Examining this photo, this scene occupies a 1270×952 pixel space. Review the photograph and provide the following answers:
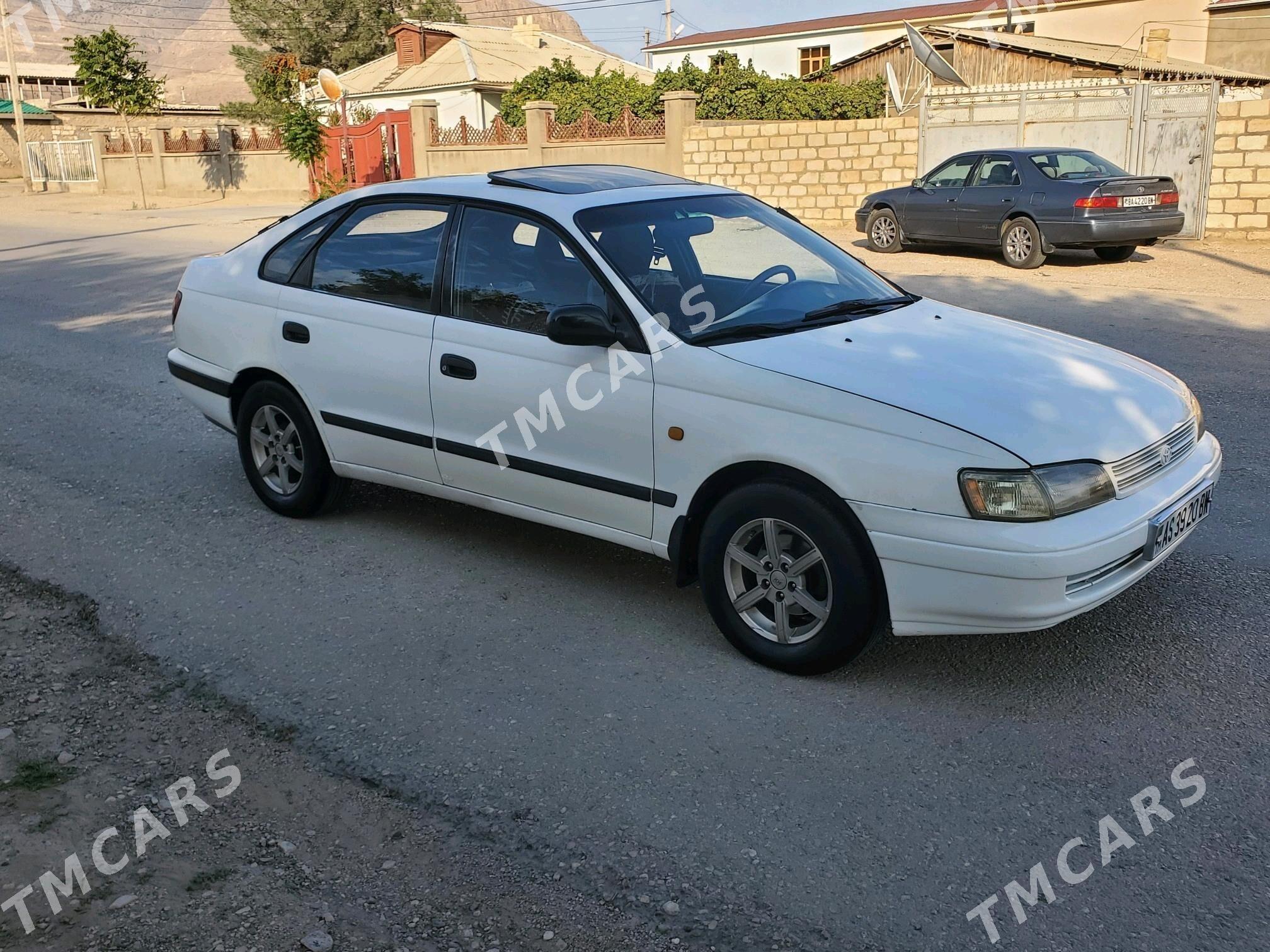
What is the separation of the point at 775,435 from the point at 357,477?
237 centimetres

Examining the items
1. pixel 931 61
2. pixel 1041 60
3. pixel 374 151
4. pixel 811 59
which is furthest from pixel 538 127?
pixel 811 59

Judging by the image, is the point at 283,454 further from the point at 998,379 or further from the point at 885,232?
the point at 885,232

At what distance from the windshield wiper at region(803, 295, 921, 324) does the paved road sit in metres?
0.95

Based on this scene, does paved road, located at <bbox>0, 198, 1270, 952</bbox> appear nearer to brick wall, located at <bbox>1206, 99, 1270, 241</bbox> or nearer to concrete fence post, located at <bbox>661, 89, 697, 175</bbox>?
brick wall, located at <bbox>1206, 99, 1270, 241</bbox>

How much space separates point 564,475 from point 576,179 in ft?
4.80

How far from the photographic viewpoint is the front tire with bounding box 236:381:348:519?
573 centimetres

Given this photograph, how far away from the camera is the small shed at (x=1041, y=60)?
101 feet

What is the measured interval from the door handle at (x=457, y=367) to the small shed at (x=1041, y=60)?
2911cm

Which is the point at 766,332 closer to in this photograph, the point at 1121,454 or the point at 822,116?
the point at 1121,454

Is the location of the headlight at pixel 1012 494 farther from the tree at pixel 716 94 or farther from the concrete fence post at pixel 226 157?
the concrete fence post at pixel 226 157

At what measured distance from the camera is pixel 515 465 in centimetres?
486

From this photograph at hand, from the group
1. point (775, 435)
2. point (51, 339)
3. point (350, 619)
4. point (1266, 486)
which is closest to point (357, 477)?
point (350, 619)

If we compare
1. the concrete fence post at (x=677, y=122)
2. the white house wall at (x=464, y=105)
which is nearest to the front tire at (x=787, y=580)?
the concrete fence post at (x=677, y=122)

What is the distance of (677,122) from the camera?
24547 millimetres
